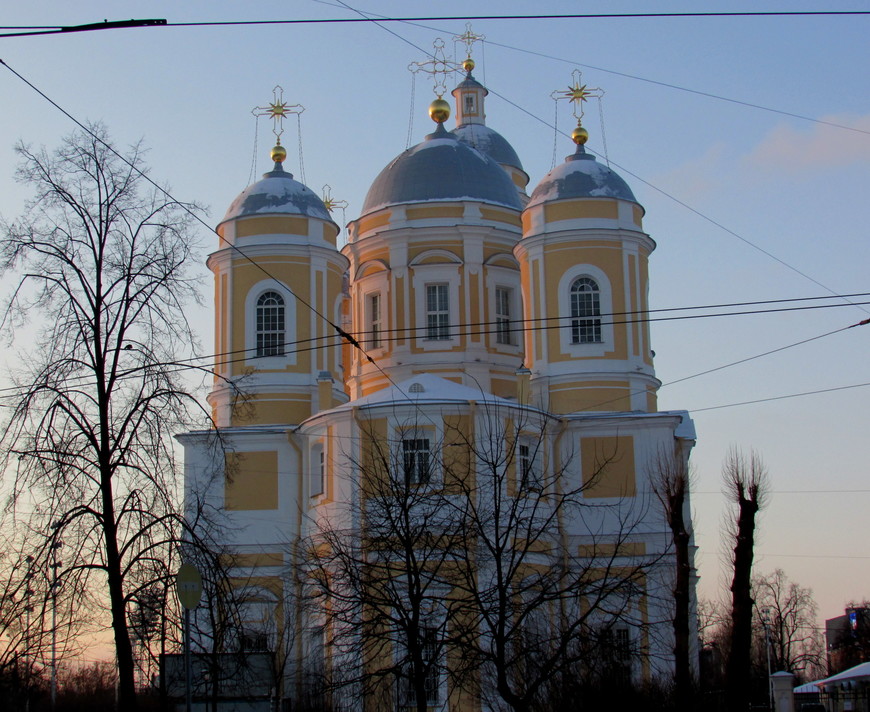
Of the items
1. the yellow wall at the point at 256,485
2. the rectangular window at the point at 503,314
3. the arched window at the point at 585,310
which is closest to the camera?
the arched window at the point at 585,310

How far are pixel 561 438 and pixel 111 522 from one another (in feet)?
74.3

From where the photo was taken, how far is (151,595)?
2192 cm

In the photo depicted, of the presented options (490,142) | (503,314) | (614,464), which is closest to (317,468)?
(614,464)

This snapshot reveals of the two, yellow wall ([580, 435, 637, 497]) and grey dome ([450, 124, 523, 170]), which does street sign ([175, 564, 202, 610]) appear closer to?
yellow wall ([580, 435, 637, 497])

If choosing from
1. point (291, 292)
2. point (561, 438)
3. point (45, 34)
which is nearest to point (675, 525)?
point (561, 438)

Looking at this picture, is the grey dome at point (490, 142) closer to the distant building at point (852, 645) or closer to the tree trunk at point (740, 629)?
the tree trunk at point (740, 629)

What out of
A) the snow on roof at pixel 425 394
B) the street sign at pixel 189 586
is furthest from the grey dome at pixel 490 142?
the street sign at pixel 189 586

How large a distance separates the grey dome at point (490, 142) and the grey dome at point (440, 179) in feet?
25.4

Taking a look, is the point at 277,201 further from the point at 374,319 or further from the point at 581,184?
the point at 581,184

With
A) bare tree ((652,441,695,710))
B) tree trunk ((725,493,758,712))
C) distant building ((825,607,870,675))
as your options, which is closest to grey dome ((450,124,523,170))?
bare tree ((652,441,695,710))

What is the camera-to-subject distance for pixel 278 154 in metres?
48.9

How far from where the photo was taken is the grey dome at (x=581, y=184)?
4372cm

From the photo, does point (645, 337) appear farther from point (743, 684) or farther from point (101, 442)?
point (101, 442)

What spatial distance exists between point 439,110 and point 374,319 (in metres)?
9.77
